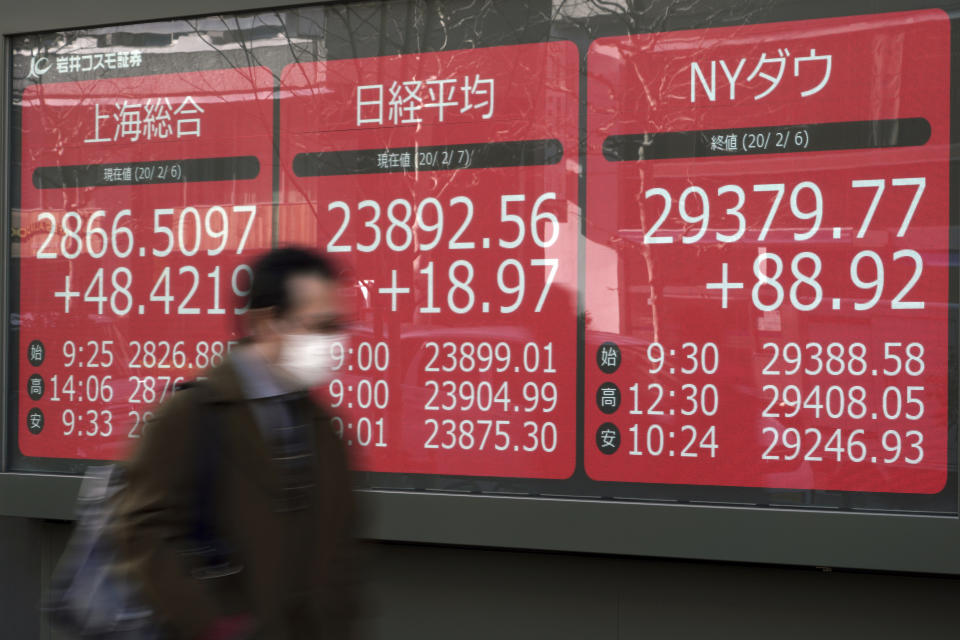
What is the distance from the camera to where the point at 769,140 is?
408 centimetres

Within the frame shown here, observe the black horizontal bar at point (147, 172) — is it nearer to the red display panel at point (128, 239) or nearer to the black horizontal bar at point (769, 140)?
the red display panel at point (128, 239)

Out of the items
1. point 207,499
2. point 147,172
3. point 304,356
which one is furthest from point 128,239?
point 207,499

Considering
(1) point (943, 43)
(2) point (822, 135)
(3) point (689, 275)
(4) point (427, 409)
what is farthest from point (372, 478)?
(1) point (943, 43)

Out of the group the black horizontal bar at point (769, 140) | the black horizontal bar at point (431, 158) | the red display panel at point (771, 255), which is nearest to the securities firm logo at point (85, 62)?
the black horizontal bar at point (431, 158)

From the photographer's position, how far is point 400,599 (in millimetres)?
4660

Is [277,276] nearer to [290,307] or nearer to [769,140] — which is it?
[290,307]

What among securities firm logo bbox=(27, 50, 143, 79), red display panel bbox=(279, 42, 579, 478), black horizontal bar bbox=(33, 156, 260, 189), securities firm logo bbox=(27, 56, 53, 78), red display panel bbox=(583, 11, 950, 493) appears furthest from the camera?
securities firm logo bbox=(27, 56, 53, 78)

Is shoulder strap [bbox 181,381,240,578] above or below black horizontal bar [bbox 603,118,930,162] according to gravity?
below

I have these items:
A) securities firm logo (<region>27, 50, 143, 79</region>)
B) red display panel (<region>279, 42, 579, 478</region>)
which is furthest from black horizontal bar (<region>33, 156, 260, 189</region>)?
securities firm logo (<region>27, 50, 143, 79</region>)

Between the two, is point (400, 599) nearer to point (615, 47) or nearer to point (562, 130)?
point (562, 130)

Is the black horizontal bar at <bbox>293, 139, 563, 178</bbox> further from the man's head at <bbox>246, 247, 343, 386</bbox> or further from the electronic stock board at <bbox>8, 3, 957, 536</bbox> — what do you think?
the man's head at <bbox>246, 247, 343, 386</bbox>

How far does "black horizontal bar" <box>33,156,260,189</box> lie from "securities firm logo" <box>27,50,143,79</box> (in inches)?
18.8

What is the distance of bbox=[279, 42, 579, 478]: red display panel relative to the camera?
430 cm

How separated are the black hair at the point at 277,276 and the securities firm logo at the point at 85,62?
3086 millimetres
